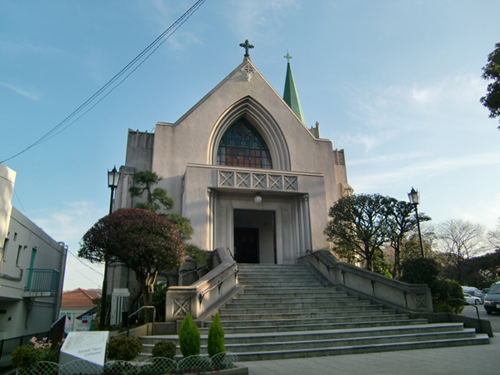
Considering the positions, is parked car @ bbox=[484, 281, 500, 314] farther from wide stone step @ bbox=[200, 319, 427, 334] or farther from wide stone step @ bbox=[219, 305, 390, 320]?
wide stone step @ bbox=[200, 319, 427, 334]

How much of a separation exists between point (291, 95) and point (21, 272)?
22.6 meters

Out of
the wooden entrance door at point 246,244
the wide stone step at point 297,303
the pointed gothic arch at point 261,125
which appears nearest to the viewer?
the wide stone step at point 297,303

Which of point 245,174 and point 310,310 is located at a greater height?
point 245,174

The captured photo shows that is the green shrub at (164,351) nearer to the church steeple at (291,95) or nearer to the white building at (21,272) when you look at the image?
the white building at (21,272)

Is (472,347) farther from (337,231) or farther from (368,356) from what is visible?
(337,231)

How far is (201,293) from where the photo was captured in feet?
35.1

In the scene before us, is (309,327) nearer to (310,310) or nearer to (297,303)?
(310,310)

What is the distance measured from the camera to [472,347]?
351 inches

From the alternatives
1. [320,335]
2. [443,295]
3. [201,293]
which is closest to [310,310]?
[320,335]

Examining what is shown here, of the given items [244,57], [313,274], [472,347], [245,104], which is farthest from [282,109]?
[472,347]

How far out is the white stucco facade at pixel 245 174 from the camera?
17312mm

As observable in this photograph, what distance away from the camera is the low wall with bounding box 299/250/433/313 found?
11.8 m

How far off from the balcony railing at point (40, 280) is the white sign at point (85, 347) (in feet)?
40.3

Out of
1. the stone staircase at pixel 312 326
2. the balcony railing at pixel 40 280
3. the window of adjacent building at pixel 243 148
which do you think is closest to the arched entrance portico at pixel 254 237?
the window of adjacent building at pixel 243 148
